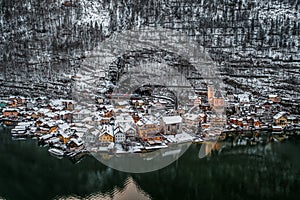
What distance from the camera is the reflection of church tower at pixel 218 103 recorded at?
35.6 ft

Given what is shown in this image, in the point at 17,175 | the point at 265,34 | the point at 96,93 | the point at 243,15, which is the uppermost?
the point at 243,15

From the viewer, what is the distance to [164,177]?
6.41m

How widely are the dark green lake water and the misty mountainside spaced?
20.5 ft

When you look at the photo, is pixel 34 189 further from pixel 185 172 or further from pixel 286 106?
pixel 286 106

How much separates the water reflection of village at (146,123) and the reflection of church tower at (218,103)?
0.04 m

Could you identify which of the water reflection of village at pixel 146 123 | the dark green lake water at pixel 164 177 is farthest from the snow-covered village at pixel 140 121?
the dark green lake water at pixel 164 177

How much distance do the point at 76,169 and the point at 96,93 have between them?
22.0 feet

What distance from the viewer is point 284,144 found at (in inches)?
331

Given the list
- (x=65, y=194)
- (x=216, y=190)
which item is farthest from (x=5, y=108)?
(x=216, y=190)

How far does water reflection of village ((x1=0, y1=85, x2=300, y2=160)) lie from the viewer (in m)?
7.91


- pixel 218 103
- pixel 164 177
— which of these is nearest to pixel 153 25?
pixel 218 103

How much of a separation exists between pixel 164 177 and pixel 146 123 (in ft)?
8.14

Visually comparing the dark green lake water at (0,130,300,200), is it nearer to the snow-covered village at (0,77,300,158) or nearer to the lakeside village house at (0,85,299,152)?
the snow-covered village at (0,77,300,158)

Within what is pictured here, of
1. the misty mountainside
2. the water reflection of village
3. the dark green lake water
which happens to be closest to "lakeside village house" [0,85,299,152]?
the water reflection of village
